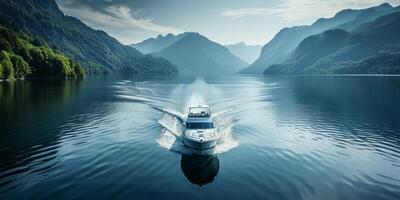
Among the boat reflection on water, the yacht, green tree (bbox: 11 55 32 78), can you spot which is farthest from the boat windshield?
green tree (bbox: 11 55 32 78)

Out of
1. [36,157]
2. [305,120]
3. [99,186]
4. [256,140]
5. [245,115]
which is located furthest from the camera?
[245,115]

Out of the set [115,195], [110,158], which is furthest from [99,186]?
[110,158]

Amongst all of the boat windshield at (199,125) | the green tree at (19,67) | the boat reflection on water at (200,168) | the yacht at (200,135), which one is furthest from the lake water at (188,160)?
the green tree at (19,67)

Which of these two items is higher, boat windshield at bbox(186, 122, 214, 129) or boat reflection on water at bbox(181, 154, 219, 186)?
boat windshield at bbox(186, 122, 214, 129)

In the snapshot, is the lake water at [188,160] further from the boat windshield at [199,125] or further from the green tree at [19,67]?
the green tree at [19,67]

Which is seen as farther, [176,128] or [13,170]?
[176,128]

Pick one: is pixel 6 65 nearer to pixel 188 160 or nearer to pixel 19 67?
pixel 19 67

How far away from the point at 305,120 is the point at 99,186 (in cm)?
5288

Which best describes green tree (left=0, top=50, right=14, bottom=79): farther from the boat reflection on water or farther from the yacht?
the boat reflection on water

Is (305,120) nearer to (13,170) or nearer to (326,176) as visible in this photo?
(326,176)

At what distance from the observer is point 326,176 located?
94.6 ft

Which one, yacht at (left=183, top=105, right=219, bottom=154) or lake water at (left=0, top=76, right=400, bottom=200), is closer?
lake water at (left=0, top=76, right=400, bottom=200)

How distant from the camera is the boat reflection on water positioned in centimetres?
2786

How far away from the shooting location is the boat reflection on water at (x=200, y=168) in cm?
2786
